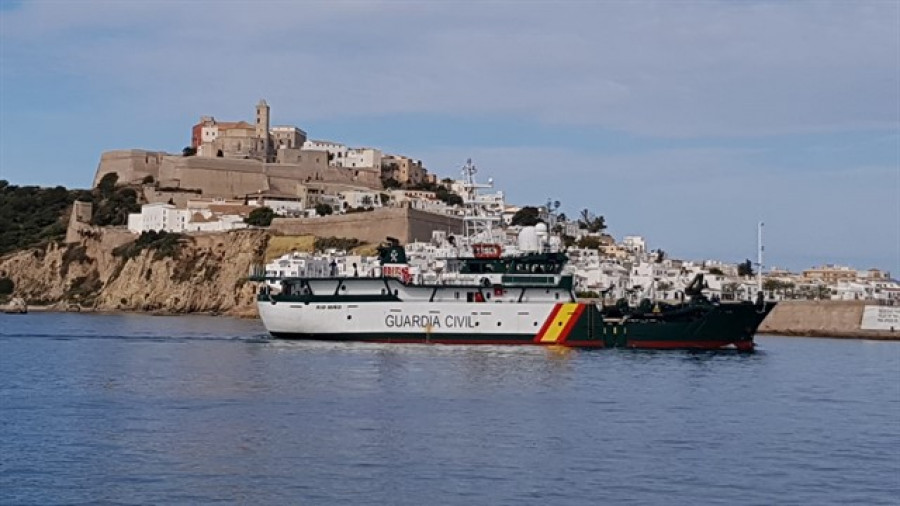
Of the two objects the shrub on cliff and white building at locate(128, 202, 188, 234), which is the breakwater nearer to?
white building at locate(128, 202, 188, 234)

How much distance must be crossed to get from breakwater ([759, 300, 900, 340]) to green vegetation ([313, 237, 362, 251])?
24939 millimetres

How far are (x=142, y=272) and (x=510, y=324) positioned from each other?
47.4m

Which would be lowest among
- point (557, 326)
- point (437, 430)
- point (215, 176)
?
point (437, 430)

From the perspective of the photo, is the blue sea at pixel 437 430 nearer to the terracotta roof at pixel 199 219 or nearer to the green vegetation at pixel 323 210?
the terracotta roof at pixel 199 219

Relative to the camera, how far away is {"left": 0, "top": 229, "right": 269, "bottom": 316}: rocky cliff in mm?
77438

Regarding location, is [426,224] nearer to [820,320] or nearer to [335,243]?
[335,243]

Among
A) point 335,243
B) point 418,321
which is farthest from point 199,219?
point 418,321

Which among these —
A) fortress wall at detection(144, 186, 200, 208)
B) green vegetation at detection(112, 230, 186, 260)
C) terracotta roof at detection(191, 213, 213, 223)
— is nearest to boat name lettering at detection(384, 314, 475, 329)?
green vegetation at detection(112, 230, 186, 260)

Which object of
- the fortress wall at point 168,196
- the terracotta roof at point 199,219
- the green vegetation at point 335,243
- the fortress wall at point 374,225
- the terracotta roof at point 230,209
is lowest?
the green vegetation at point 335,243

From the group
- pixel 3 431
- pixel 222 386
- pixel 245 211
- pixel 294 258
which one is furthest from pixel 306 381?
pixel 245 211

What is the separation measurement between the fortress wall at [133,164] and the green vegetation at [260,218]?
50.4 feet

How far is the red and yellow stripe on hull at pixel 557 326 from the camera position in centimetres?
3919

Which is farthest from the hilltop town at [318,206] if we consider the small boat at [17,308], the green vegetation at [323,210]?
the small boat at [17,308]

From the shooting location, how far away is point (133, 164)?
324 feet
